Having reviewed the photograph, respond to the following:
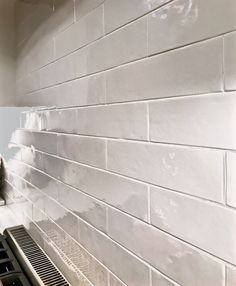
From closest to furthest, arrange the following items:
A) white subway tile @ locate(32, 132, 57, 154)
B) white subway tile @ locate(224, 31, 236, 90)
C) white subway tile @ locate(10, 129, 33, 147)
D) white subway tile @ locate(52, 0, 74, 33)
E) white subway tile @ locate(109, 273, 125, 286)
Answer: white subway tile @ locate(224, 31, 236, 90), white subway tile @ locate(109, 273, 125, 286), white subway tile @ locate(52, 0, 74, 33), white subway tile @ locate(32, 132, 57, 154), white subway tile @ locate(10, 129, 33, 147)

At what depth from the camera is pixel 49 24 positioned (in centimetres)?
117

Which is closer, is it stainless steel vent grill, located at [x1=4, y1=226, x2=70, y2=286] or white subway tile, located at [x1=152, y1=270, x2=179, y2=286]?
white subway tile, located at [x1=152, y1=270, x2=179, y2=286]

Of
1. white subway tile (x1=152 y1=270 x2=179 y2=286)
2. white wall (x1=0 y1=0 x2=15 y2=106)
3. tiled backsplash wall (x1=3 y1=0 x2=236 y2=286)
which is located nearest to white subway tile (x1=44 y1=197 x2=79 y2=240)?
tiled backsplash wall (x1=3 y1=0 x2=236 y2=286)

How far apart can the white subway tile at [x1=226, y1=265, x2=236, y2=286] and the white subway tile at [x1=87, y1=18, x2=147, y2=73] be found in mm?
421

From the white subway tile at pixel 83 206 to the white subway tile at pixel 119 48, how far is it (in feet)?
1.17

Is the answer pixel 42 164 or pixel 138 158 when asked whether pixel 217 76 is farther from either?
pixel 42 164

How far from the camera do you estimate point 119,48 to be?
2.44 feet

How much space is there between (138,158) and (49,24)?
0.74 m

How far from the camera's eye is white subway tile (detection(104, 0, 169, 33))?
64 cm

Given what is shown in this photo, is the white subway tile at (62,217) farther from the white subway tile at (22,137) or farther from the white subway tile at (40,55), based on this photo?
the white subway tile at (40,55)

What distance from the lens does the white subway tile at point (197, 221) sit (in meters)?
0.48

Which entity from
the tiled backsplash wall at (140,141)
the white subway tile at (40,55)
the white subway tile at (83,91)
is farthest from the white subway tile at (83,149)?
the white subway tile at (40,55)

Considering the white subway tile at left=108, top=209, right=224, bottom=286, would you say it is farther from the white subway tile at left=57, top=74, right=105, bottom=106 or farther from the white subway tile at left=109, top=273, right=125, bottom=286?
the white subway tile at left=57, top=74, right=105, bottom=106

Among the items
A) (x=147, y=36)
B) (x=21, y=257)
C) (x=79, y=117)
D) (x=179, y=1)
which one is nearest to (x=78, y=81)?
(x=79, y=117)
